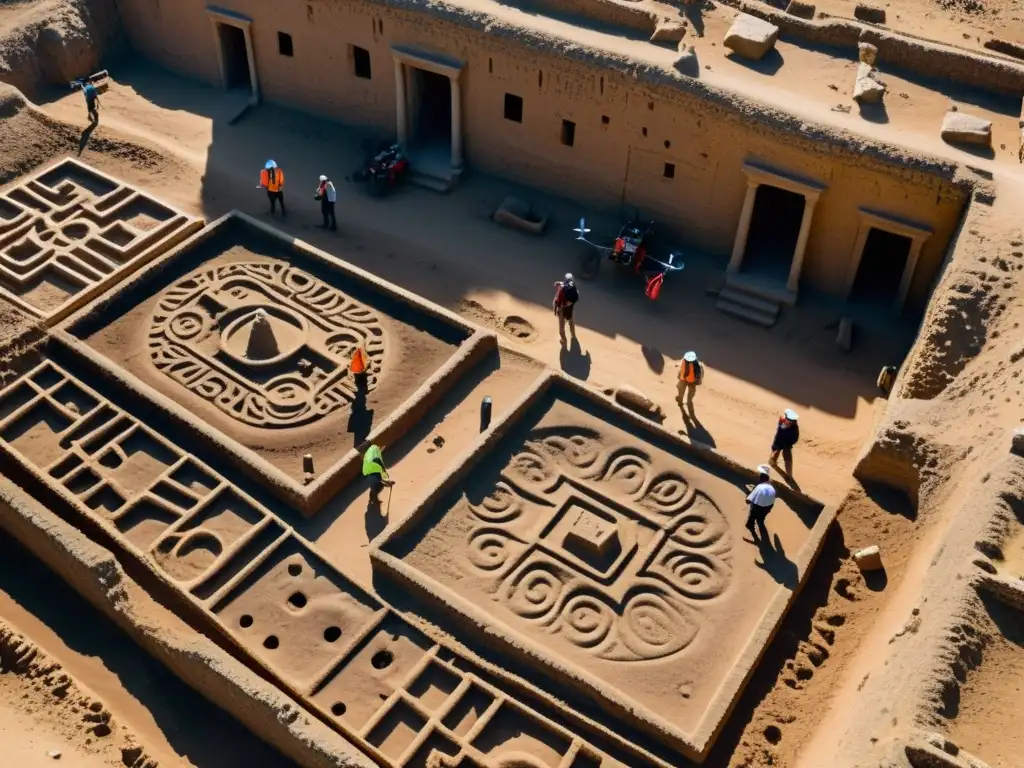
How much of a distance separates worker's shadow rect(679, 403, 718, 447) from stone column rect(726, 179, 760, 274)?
3.79 metres

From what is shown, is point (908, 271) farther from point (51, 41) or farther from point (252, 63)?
point (51, 41)

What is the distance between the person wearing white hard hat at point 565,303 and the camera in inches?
802

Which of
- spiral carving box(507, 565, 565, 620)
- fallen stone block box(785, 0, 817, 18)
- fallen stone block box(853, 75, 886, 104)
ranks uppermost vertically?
fallen stone block box(785, 0, 817, 18)

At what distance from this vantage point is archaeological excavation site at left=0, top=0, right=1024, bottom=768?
1470 centimetres

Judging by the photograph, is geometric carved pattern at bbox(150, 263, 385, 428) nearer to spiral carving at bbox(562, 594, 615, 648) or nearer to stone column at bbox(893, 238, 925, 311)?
spiral carving at bbox(562, 594, 615, 648)

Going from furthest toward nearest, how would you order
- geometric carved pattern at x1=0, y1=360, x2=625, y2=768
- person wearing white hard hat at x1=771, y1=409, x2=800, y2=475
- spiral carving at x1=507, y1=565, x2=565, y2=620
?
1. person wearing white hard hat at x1=771, y1=409, x2=800, y2=475
2. spiral carving at x1=507, y1=565, x2=565, y2=620
3. geometric carved pattern at x1=0, y1=360, x2=625, y2=768

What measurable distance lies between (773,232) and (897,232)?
3.39m

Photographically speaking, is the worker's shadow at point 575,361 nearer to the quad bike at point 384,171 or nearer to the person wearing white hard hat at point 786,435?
the person wearing white hard hat at point 786,435

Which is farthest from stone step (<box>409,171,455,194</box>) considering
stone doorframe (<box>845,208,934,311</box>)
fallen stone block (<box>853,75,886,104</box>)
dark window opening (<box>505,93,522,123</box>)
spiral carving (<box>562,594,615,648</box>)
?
spiral carving (<box>562,594,615,648</box>)

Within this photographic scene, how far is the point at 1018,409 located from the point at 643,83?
948 cm

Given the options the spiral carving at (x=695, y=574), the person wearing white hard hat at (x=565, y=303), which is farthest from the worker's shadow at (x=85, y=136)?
the spiral carving at (x=695, y=574)

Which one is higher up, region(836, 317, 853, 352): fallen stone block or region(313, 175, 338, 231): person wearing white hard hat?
region(313, 175, 338, 231): person wearing white hard hat

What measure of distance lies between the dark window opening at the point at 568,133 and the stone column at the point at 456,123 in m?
2.41

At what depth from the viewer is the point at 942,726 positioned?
1212 centimetres
